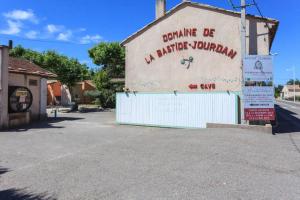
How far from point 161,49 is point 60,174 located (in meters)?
13.9

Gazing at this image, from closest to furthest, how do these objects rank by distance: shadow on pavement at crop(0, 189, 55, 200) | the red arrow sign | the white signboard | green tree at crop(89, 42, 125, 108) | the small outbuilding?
shadow on pavement at crop(0, 189, 55, 200), the white signboard, the small outbuilding, the red arrow sign, green tree at crop(89, 42, 125, 108)

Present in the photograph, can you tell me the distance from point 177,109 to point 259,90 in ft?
15.6

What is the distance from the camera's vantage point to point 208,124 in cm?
1603

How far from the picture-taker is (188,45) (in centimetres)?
1919

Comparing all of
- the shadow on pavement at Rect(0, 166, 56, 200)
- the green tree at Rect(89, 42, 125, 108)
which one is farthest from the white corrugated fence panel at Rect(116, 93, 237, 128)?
the green tree at Rect(89, 42, 125, 108)

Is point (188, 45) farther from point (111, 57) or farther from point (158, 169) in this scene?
point (111, 57)

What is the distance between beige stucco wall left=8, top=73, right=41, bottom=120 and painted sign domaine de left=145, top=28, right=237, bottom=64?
8.81 metres

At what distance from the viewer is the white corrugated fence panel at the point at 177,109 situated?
16875 mm

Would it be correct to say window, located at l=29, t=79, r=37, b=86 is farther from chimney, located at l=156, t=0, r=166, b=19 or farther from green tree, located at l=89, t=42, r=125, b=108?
green tree, located at l=89, t=42, r=125, b=108

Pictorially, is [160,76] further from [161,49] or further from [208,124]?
[208,124]

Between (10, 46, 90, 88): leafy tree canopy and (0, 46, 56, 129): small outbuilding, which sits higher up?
(10, 46, 90, 88): leafy tree canopy

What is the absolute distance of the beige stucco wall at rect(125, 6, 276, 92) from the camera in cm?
1742

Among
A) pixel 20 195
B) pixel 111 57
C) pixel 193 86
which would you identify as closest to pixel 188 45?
pixel 193 86

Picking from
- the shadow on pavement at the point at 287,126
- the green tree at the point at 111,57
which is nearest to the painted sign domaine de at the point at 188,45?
the shadow on pavement at the point at 287,126
